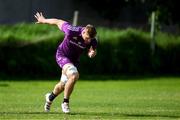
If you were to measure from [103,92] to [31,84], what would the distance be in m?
3.86

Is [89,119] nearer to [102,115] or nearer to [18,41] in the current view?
[102,115]

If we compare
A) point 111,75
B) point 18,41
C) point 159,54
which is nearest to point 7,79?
point 18,41

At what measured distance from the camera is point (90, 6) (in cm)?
3991

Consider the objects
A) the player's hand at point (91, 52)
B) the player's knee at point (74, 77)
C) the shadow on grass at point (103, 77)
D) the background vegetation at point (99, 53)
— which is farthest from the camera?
the background vegetation at point (99, 53)

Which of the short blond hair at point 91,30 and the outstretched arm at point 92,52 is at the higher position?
the short blond hair at point 91,30

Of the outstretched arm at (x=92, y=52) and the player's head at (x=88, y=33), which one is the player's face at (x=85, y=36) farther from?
the outstretched arm at (x=92, y=52)

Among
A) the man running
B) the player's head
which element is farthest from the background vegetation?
the player's head

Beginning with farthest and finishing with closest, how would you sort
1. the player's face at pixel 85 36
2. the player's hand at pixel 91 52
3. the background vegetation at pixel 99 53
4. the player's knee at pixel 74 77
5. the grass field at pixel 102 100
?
the background vegetation at pixel 99 53
the player's hand at pixel 91 52
the player's face at pixel 85 36
the player's knee at pixel 74 77
the grass field at pixel 102 100

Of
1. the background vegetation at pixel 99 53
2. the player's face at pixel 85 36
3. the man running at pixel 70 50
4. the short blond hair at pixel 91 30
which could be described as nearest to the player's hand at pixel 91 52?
the man running at pixel 70 50

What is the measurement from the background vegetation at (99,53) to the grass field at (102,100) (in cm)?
139

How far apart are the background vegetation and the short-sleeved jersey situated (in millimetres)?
12614

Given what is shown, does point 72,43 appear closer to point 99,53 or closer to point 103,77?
point 103,77

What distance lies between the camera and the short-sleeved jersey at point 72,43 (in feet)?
51.5

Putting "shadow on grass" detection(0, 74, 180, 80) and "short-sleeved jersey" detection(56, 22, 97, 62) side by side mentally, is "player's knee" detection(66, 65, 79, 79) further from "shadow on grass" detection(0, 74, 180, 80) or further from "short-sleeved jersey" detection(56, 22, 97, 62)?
"shadow on grass" detection(0, 74, 180, 80)
